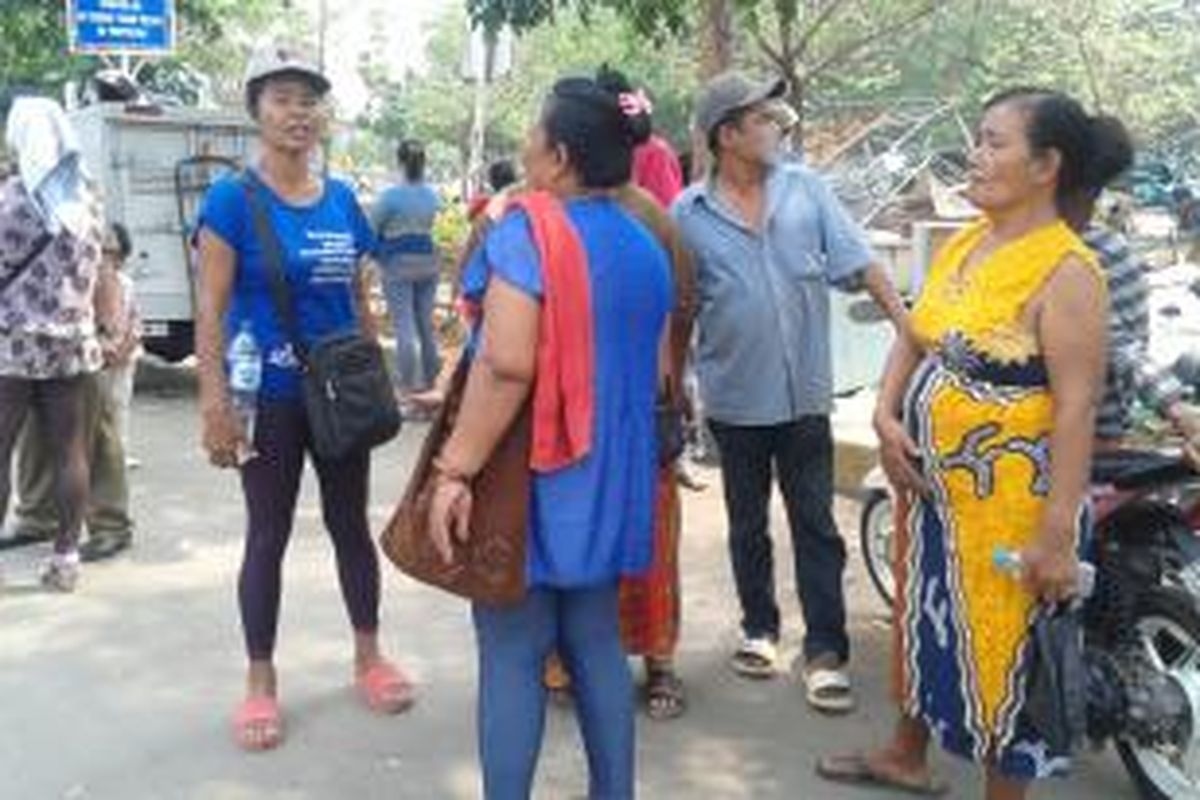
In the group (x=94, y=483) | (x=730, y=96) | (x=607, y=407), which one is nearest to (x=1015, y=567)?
→ (x=607, y=407)

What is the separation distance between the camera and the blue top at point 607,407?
309cm

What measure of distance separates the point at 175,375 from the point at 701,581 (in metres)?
6.68

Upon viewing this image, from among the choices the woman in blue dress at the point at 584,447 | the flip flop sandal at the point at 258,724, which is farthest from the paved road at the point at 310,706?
the woman in blue dress at the point at 584,447

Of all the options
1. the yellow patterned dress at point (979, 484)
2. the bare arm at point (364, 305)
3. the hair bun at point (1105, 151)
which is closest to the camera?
the yellow patterned dress at point (979, 484)

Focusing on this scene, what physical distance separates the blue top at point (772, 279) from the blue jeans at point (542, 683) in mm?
1267

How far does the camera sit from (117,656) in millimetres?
5031

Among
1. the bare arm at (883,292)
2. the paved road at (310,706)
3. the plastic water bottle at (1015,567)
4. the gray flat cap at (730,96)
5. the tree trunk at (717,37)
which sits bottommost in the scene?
the paved road at (310,706)

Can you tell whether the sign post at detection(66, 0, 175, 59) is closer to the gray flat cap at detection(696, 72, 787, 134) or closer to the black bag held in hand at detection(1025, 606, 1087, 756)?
the gray flat cap at detection(696, 72, 787, 134)

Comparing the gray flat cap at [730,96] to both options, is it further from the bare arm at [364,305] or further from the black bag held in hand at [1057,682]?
the black bag held in hand at [1057,682]

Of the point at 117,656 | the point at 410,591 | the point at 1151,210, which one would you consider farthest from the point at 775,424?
the point at 1151,210

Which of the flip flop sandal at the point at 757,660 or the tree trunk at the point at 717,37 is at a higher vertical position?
the tree trunk at the point at 717,37

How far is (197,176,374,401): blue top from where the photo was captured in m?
4.04

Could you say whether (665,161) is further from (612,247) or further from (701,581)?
(612,247)

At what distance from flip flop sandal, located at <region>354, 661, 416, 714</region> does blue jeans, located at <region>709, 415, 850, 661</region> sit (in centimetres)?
107
